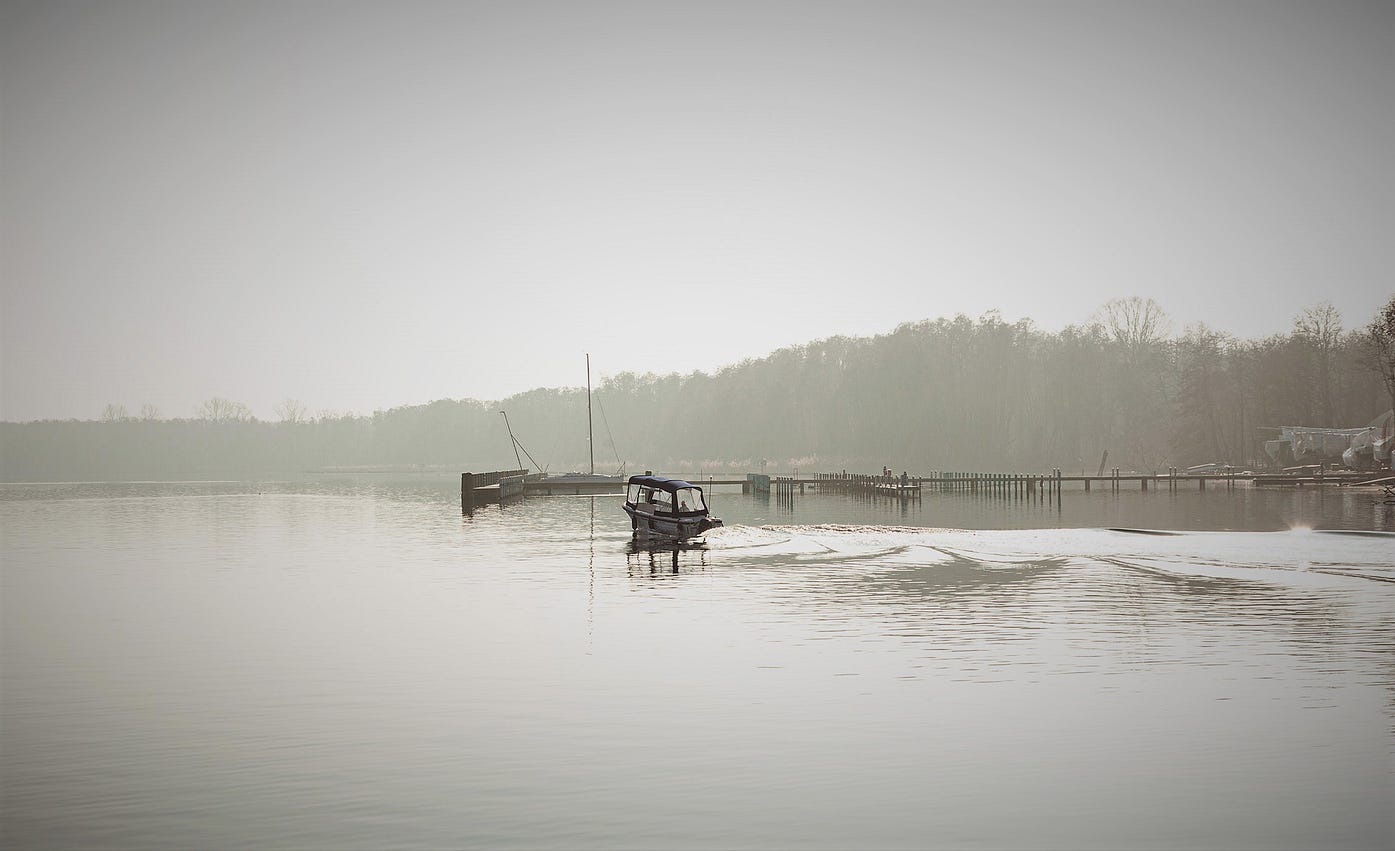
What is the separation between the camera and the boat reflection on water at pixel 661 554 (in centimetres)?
4453

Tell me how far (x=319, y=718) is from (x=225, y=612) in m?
16.2

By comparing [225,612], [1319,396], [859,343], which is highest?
[859,343]

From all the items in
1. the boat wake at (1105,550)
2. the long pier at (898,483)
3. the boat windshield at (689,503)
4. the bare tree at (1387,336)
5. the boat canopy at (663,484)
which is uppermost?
the bare tree at (1387,336)

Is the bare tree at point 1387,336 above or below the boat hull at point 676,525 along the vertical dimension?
above

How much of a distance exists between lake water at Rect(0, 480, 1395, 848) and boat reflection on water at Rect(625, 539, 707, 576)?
81 centimetres

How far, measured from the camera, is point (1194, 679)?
20.8 m

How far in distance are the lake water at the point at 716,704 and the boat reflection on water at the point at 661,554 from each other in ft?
2.67

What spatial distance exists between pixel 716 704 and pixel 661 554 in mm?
30487


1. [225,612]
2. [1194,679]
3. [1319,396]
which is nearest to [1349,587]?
[1194,679]

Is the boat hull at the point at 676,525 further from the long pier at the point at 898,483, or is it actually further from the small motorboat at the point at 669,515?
the long pier at the point at 898,483

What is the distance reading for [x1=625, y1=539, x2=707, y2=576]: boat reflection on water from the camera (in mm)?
44531

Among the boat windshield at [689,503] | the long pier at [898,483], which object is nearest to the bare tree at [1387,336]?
the long pier at [898,483]

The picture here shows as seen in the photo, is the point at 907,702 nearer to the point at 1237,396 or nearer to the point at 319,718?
the point at 319,718

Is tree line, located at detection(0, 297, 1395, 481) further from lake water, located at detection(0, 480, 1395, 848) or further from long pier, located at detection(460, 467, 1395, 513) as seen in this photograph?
lake water, located at detection(0, 480, 1395, 848)
